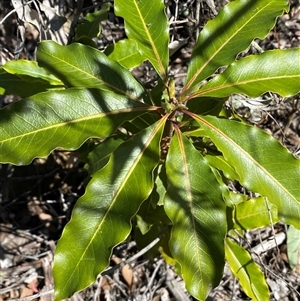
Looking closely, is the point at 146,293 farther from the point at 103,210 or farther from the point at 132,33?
the point at 132,33

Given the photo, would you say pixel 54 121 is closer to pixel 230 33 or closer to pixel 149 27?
pixel 149 27

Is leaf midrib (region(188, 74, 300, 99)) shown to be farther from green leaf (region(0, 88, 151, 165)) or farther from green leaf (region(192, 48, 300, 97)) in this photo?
green leaf (region(0, 88, 151, 165))

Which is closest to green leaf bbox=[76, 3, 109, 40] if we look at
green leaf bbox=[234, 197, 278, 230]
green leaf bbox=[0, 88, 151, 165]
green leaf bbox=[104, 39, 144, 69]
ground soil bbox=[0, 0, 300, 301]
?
green leaf bbox=[104, 39, 144, 69]

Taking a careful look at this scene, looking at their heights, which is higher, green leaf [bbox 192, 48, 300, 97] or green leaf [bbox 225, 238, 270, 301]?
green leaf [bbox 192, 48, 300, 97]

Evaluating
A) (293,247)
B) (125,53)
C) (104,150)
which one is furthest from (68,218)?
(293,247)

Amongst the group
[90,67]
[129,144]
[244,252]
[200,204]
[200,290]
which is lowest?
[244,252]

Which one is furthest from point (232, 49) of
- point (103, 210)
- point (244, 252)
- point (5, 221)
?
point (5, 221)
